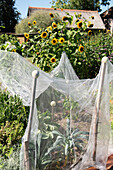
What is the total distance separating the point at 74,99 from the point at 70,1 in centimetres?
2651

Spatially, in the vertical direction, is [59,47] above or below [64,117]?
above

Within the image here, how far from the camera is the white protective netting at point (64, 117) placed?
184cm

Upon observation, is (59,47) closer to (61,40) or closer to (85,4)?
(61,40)

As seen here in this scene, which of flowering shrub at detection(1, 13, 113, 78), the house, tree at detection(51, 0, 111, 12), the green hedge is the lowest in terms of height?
the green hedge

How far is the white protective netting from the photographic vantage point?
1.84 m

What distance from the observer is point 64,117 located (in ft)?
6.71

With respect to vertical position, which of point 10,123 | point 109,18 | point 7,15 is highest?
point 7,15

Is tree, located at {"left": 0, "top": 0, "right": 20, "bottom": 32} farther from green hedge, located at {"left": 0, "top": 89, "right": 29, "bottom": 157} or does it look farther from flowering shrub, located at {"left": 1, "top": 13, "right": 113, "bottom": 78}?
green hedge, located at {"left": 0, "top": 89, "right": 29, "bottom": 157}

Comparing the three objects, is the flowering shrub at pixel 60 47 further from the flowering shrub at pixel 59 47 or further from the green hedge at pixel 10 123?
the green hedge at pixel 10 123

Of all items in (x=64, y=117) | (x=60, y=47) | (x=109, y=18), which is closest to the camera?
(x=64, y=117)

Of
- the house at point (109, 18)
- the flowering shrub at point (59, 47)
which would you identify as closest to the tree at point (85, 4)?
the house at point (109, 18)

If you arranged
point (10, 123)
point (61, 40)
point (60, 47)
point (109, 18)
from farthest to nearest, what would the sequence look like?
point (109, 18) < point (60, 47) < point (61, 40) < point (10, 123)

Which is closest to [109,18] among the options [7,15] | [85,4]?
[85,4]

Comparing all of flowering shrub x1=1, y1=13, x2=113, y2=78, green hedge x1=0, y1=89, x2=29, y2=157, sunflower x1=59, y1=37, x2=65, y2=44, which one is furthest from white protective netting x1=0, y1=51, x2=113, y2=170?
sunflower x1=59, y1=37, x2=65, y2=44
